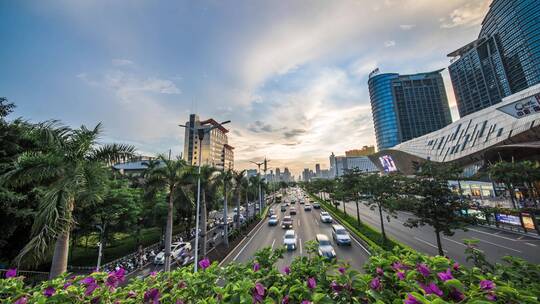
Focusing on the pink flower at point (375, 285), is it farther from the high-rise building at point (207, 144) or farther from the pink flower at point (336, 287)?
the high-rise building at point (207, 144)

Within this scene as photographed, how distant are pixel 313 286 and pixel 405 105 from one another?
5458 inches

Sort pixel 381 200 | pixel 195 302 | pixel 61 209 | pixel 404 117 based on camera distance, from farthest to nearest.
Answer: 1. pixel 404 117
2. pixel 381 200
3. pixel 61 209
4. pixel 195 302

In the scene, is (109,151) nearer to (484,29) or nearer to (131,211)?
(131,211)

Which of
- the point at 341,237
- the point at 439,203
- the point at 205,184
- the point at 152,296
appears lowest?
the point at 341,237

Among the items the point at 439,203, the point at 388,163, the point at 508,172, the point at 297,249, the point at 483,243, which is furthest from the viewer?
the point at 388,163

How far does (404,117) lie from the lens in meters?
113

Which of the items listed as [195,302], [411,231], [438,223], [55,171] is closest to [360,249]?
[438,223]

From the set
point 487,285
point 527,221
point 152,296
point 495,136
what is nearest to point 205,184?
point 152,296

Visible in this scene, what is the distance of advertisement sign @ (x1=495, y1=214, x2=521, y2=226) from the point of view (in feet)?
77.7

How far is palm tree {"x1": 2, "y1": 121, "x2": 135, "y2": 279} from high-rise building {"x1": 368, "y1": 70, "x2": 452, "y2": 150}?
127085 mm

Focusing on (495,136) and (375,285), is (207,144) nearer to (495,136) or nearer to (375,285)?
(495,136)

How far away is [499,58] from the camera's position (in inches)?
4077

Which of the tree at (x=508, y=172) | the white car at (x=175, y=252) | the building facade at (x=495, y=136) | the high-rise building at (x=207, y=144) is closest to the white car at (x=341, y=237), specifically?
the building facade at (x=495, y=136)

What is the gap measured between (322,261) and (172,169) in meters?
13.6
